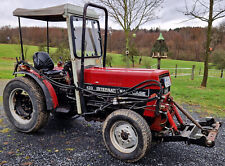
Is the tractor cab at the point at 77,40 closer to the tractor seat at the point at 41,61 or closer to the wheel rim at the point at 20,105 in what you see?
the tractor seat at the point at 41,61

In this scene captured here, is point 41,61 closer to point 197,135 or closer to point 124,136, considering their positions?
point 124,136

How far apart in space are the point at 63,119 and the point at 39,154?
1.63 m

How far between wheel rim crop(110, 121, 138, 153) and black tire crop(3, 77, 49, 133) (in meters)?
1.63

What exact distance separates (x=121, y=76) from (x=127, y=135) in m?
1.01

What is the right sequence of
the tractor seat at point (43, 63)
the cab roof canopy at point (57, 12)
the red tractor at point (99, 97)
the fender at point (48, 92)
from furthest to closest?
the tractor seat at point (43, 63)
the fender at point (48, 92)
the cab roof canopy at point (57, 12)
the red tractor at point (99, 97)

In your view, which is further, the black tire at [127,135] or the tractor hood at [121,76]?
the tractor hood at [121,76]

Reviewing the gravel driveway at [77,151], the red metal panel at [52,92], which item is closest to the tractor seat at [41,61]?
the red metal panel at [52,92]

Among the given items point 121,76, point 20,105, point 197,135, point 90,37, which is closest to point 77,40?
point 90,37

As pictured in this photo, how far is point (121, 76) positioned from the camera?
11.4 ft

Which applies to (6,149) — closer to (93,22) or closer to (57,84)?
(57,84)

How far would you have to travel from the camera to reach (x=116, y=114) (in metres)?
3.16

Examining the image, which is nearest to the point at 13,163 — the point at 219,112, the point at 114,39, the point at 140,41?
the point at 219,112

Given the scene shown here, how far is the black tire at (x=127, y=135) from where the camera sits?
2953 mm

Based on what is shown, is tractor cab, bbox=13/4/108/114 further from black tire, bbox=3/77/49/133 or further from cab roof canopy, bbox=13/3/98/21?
black tire, bbox=3/77/49/133
